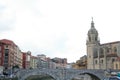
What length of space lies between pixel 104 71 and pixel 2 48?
21728 mm

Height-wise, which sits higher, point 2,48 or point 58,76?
point 2,48

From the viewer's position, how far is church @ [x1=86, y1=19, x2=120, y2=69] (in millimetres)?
74188

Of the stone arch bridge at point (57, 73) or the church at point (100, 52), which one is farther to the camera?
the church at point (100, 52)

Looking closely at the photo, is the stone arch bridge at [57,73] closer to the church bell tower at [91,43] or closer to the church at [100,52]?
the church at [100,52]

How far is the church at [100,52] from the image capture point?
74188 mm

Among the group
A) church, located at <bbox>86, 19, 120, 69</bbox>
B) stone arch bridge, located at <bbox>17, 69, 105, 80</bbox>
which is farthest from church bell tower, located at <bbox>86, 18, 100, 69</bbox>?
stone arch bridge, located at <bbox>17, 69, 105, 80</bbox>

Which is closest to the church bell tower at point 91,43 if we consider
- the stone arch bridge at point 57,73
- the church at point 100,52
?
the church at point 100,52

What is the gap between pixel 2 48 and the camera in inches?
2751

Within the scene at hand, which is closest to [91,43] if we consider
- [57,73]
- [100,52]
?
[100,52]

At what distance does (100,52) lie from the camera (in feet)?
258

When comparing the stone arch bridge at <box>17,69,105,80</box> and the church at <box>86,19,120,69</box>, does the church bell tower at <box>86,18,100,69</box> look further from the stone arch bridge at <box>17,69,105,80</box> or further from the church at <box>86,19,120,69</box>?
the stone arch bridge at <box>17,69,105,80</box>

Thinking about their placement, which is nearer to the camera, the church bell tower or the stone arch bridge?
the stone arch bridge

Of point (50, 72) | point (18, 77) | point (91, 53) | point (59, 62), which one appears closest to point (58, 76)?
point (50, 72)

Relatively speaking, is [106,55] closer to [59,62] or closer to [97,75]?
[97,75]
